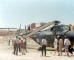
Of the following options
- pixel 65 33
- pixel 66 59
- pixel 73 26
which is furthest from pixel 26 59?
pixel 73 26

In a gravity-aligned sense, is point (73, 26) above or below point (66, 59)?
above

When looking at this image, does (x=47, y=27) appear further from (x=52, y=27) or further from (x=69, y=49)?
(x=69, y=49)

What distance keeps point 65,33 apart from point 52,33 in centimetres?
153

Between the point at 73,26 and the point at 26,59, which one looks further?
the point at 73,26

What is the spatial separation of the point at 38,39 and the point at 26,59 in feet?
26.4

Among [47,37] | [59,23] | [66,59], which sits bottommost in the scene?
[66,59]

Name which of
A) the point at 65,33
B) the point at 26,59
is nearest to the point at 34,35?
the point at 65,33

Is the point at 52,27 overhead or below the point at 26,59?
overhead

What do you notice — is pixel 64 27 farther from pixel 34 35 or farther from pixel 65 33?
pixel 34 35

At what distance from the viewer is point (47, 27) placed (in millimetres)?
24594

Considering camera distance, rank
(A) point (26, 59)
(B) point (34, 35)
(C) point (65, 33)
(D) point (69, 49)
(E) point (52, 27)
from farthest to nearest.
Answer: (B) point (34, 35), (E) point (52, 27), (C) point (65, 33), (D) point (69, 49), (A) point (26, 59)

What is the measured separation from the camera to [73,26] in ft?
74.9

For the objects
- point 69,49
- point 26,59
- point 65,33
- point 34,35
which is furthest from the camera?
point 34,35

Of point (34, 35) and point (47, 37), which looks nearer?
point (47, 37)
